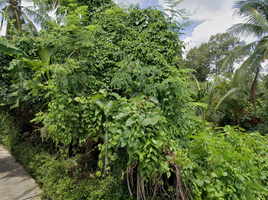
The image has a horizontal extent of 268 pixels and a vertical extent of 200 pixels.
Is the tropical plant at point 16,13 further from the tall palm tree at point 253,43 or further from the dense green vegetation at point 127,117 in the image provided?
the tall palm tree at point 253,43

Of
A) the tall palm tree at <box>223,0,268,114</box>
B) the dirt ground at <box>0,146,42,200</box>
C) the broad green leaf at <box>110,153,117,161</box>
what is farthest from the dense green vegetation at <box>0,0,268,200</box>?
the tall palm tree at <box>223,0,268,114</box>

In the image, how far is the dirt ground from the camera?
3838 millimetres

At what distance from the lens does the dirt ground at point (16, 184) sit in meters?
3.84

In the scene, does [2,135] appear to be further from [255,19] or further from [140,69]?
[255,19]

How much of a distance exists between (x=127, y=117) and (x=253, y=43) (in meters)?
9.91

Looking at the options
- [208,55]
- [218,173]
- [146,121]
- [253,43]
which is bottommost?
[218,173]

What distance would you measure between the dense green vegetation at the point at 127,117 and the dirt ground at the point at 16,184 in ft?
0.96

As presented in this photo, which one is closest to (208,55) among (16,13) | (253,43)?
(253,43)

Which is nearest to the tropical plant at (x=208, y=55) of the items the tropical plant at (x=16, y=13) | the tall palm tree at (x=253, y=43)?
the tall palm tree at (x=253, y=43)

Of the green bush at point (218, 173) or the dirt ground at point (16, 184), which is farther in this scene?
the dirt ground at point (16, 184)

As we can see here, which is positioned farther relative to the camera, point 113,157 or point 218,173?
point 218,173

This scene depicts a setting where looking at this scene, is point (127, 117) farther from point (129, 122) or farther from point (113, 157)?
point (113, 157)

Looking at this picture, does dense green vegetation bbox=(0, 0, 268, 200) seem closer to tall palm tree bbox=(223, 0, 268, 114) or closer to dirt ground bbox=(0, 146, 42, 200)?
dirt ground bbox=(0, 146, 42, 200)

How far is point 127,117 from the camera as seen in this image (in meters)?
1.94
